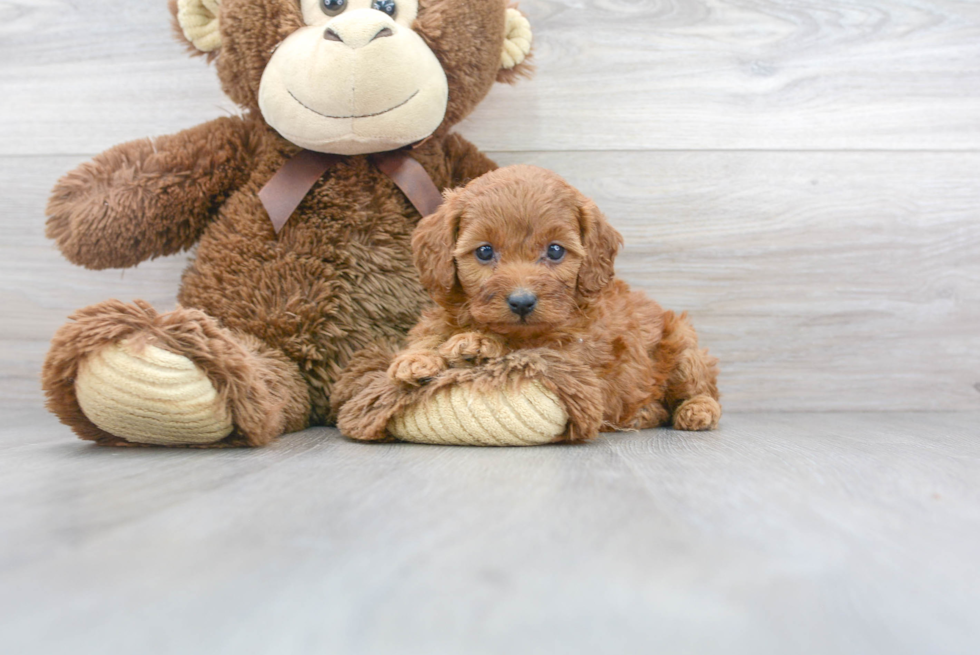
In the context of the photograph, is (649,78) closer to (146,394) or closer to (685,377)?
(685,377)

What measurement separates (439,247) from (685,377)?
507mm

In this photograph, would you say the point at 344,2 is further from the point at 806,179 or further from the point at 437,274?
the point at 806,179

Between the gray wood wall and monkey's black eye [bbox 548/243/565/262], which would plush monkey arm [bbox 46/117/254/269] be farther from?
monkey's black eye [bbox 548/243/565/262]

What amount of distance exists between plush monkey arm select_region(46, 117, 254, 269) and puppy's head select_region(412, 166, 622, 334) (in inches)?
17.5

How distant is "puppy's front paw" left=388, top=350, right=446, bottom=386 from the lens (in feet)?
3.26

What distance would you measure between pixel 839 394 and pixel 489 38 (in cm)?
106

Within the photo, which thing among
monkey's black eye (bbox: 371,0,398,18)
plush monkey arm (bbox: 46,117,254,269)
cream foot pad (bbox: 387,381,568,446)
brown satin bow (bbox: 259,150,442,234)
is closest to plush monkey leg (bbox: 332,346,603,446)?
cream foot pad (bbox: 387,381,568,446)

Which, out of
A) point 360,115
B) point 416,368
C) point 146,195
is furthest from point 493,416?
point 146,195

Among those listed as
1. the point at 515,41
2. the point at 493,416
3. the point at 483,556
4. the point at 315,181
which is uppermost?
the point at 515,41

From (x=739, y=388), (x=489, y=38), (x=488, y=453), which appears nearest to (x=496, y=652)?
(x=488, y=453)

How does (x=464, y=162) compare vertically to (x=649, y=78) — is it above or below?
below

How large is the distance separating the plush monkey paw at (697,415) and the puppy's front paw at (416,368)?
0.47 m

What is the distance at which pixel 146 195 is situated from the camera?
121 cm

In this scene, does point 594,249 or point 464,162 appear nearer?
point 594,249
